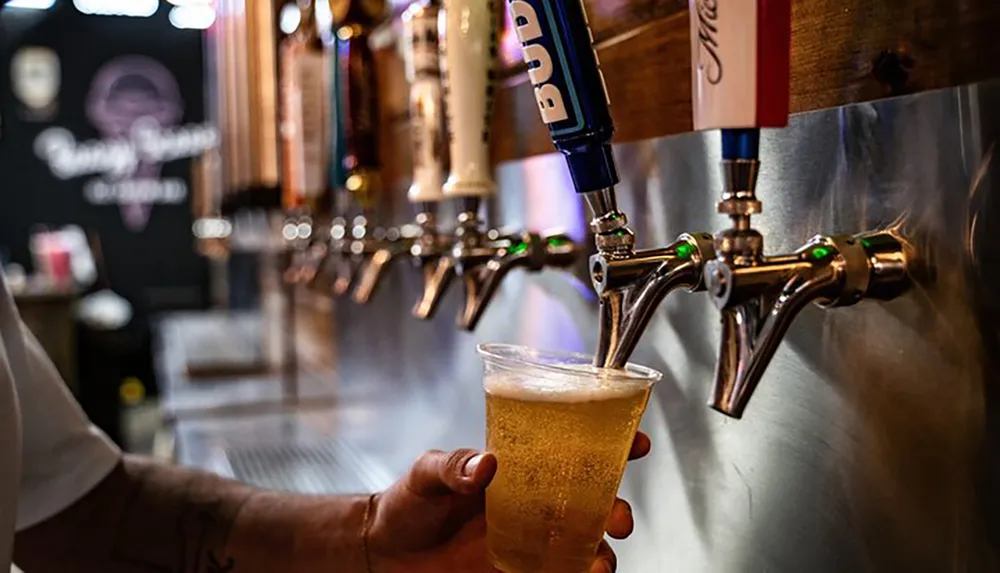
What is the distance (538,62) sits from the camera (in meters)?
0.59

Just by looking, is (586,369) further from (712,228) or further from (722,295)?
(712,228)

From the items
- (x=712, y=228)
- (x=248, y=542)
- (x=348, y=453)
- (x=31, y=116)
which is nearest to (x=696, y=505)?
(x=712, y=228)

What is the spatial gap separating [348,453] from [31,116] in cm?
611

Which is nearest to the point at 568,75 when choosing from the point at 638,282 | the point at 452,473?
the point at 638,282

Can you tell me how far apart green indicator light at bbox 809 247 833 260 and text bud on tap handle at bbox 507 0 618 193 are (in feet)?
0.43

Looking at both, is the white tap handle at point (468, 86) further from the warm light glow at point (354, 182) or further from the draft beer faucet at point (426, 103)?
the warm light glow at point (354, 182)

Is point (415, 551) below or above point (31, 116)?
below

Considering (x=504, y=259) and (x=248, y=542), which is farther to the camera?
(x=248, y=542)

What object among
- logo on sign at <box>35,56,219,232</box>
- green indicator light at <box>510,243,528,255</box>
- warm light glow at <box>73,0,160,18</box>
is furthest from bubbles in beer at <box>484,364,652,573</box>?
warm light glow at <box>73,0,160,18</box>

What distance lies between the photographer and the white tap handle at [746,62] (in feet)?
1.52

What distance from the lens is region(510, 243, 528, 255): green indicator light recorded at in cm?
96

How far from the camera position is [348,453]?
1.85 m

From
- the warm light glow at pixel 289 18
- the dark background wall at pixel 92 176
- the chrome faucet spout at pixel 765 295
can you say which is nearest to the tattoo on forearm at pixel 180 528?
the chrome faucet spout at pixel 765 295

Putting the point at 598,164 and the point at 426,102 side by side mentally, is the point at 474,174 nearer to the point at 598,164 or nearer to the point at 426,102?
the point at 426,102
